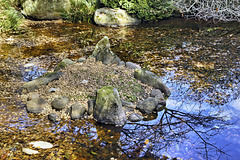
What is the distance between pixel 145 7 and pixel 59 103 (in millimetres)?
6871

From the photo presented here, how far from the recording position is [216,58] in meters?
6.01

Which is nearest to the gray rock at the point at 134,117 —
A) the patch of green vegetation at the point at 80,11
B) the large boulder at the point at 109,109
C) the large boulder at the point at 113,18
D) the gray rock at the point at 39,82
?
the large boulder at the point at 109,109

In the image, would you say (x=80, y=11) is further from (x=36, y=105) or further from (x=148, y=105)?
(x=148, y=105)

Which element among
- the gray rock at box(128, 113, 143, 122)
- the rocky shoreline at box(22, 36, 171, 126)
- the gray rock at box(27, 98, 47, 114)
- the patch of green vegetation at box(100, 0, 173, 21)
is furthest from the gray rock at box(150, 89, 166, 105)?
the patch of green vegetation at box(100, 0, 173, 21)

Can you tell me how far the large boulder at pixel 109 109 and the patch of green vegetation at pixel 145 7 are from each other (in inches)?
259

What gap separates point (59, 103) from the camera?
3779 millimetres

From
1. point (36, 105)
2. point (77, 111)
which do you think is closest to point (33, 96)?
point (36, 105)

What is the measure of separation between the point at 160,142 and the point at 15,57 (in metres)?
4.67

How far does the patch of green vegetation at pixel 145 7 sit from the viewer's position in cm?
941

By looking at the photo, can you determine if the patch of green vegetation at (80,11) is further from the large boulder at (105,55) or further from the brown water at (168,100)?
the large boulder at (105,55)

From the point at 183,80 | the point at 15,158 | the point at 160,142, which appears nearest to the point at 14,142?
the point at 15,158

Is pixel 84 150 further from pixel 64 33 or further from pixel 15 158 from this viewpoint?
pixel 64 33

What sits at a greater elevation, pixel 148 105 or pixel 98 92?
pixel 98 92

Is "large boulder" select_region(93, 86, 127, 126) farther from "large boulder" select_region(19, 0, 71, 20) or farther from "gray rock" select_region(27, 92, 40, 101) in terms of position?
→ "large boulder" select_region(19, 0, 71, 20)
